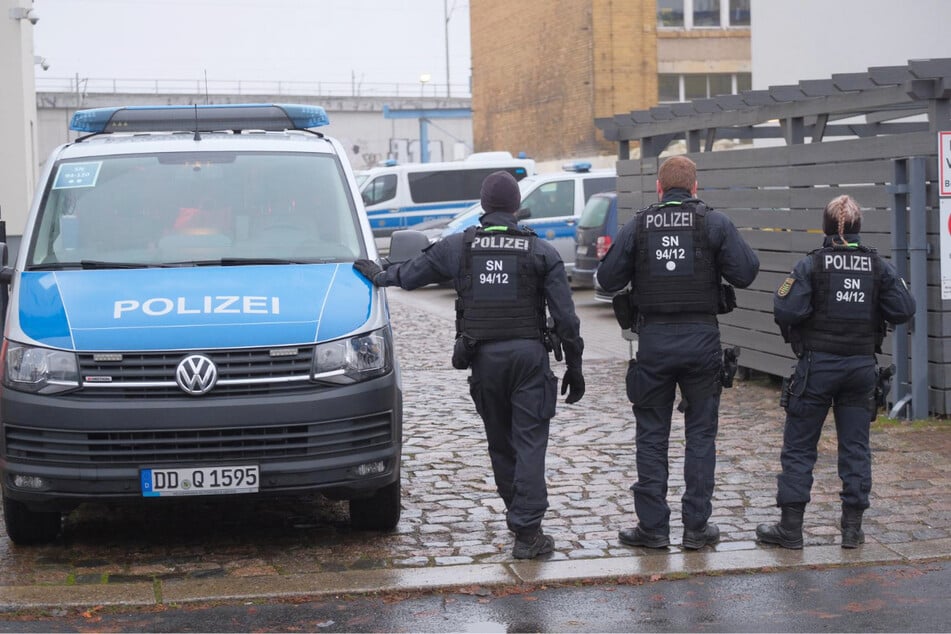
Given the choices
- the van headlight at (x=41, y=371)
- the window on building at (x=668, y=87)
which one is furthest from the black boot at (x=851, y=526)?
the window on building at (x=668, y=87)

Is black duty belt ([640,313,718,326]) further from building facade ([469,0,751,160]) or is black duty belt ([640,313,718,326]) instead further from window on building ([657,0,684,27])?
window on building ([657,0,684,27])

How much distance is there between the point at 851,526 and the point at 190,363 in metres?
3.31

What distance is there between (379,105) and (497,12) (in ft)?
67.2

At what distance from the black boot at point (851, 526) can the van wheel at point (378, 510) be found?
225cm

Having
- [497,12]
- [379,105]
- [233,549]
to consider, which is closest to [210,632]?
[233,549]

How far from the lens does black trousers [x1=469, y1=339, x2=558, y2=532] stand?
258 inches

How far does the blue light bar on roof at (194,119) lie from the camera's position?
855cm

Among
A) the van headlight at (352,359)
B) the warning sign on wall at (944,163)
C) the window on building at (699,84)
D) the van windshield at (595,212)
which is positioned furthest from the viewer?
the window on building at (699,84)

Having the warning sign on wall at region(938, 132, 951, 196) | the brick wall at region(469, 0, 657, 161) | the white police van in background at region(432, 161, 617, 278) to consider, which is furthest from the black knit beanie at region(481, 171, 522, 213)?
the brick wall at region(469, 0, 657, 161)

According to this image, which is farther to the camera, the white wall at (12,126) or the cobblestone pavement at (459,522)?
the white wall at (12,126)

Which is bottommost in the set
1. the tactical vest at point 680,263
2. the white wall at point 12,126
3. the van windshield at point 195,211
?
the tactical vest at point 680,263

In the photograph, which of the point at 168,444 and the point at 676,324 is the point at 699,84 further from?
the point at 168,444

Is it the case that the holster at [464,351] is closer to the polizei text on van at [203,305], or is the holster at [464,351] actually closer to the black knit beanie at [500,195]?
the black knit beanie at [500,195]

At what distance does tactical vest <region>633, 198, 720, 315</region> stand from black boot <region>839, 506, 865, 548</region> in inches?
47.3
